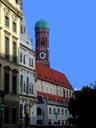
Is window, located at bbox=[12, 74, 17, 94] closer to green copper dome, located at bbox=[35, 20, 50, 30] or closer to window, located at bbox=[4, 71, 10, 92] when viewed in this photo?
window, located at bbox=[4, 71, 10, 92]

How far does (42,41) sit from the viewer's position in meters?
198

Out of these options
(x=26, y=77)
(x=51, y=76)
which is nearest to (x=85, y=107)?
(x=26, y=77)

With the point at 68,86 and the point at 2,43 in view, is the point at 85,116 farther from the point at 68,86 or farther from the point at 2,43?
the point at 68,86

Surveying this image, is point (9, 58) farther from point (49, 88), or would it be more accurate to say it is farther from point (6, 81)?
point (49, 88)

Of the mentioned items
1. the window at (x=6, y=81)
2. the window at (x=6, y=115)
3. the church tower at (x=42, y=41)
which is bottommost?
the window at (x=6, y=115)

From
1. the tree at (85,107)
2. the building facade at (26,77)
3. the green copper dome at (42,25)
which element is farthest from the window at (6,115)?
the green copper dome at (42,25)

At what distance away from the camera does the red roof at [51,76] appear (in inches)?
5256

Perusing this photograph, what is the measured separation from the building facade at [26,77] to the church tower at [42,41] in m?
94.3

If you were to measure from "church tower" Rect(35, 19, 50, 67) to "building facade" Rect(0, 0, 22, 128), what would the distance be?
143 metres

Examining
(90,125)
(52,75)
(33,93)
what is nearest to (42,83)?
(52,75)

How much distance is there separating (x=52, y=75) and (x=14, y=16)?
318 ft

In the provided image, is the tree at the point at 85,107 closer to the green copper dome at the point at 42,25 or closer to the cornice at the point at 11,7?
the cornice at the point at 11,7

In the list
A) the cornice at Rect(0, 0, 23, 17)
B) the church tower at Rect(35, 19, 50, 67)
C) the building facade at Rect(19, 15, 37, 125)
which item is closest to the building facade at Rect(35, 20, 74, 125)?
the building facade at Rect(19, 15, 37, 125)

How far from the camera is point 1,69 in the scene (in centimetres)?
4653
